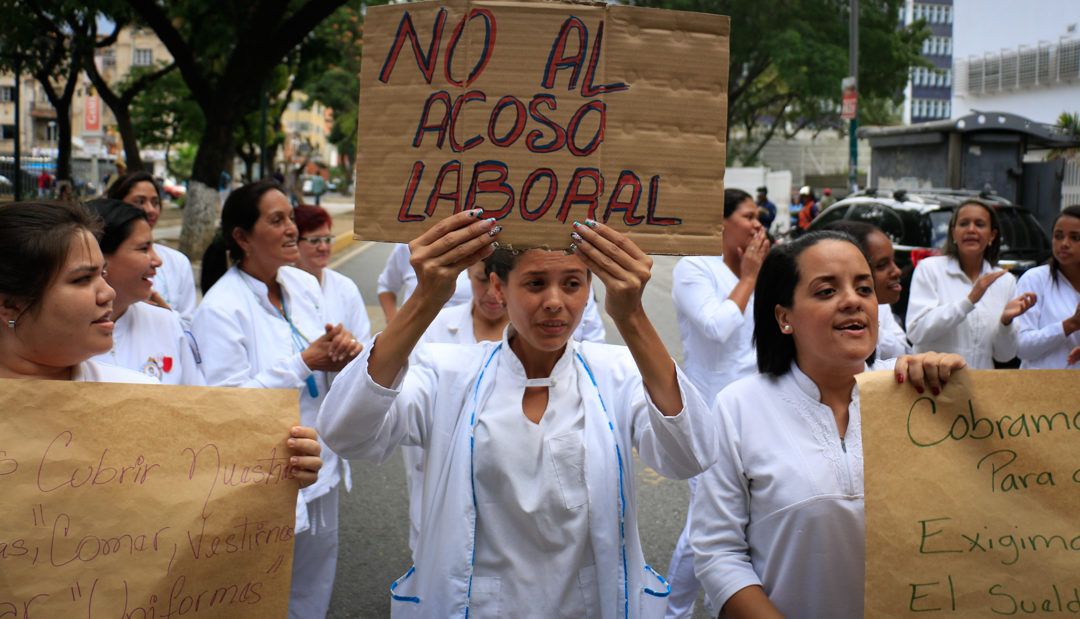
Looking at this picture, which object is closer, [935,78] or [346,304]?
[346,304]

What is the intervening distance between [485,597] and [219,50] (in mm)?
16787

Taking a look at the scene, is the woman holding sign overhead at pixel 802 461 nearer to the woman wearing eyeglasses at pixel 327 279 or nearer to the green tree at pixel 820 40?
the woman wearing eyeglasses at pixel 327 279

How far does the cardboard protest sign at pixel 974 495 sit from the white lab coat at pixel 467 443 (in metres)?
0.43

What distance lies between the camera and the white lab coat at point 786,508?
230cm

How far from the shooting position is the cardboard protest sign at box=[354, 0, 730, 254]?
7.00ft

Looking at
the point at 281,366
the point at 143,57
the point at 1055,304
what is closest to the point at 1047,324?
the point at 1055,304

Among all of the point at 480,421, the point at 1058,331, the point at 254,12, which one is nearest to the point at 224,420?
the point at 480,421

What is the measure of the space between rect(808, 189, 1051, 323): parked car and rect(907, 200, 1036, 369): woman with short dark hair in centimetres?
406

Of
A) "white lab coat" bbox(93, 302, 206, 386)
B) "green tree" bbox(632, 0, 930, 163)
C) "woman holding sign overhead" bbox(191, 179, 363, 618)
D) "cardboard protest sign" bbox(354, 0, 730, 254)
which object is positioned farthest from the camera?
"green tree" bbox(632, 0, 930, 163)

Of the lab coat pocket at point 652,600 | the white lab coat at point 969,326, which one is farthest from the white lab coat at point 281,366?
the white lab coat at point 969,326

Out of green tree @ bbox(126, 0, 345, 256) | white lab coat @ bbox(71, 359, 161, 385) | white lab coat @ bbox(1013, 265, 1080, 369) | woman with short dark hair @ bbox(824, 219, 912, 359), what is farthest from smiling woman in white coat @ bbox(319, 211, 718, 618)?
green tree @ bbox(126, 0, 345, 256)

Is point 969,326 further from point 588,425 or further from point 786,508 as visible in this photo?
point 588,425

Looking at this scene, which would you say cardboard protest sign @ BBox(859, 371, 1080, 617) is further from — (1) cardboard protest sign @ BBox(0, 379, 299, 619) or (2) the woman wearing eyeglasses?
(2) the woman wearing eyeglasses

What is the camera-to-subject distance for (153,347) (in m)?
3.28
